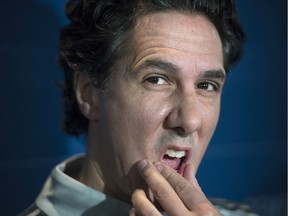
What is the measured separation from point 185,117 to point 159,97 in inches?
3.5

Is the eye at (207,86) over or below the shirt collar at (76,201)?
over

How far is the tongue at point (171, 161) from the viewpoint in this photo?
1.13 metres

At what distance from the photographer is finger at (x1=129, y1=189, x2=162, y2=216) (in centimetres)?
93

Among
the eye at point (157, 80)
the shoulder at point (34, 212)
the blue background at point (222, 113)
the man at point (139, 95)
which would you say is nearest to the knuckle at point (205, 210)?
the man at point (139, 95)

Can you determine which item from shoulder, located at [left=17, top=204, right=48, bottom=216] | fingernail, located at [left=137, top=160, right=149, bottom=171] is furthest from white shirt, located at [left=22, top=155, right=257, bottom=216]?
fingernail, located at [left=137, top=160, right=149, bottom=171]

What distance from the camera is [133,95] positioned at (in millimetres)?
1098

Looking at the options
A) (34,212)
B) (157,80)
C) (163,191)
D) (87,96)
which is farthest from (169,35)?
(34,212)

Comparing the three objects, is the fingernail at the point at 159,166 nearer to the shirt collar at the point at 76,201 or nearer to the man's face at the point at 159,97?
the man's face at the point at 159,97

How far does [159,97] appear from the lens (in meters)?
1.09

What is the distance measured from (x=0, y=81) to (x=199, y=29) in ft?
2.11

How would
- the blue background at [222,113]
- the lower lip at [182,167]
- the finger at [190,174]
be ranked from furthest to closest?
the blue background at [222,113] < the lower lip at [182,167] < the finger at [190,174]

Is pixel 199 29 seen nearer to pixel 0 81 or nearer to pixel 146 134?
pixel 146 134

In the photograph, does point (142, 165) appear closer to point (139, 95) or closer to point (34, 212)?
point (139, 95)

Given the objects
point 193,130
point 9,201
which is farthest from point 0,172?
point 193,130
